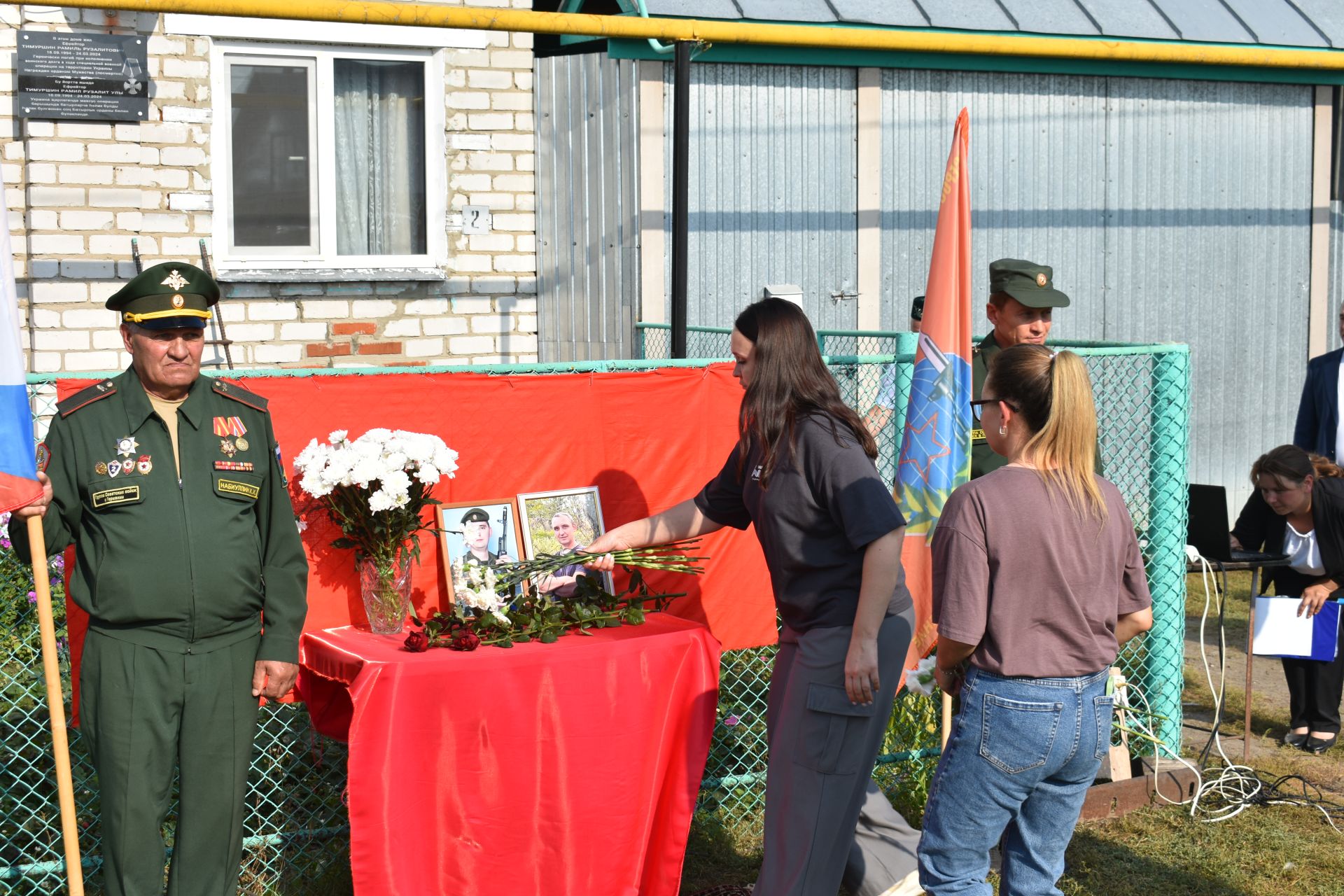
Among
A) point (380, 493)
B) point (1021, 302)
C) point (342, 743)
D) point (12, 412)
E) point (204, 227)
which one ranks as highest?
point (204, 227)

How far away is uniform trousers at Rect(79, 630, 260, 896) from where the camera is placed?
11.6 feet

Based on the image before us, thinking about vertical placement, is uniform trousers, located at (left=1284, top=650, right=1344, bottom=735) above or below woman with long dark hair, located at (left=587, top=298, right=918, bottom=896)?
below

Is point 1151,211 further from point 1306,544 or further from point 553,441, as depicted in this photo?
point 553,441

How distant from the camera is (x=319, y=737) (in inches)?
213

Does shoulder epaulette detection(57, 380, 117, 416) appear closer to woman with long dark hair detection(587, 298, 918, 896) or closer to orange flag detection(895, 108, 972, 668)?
woman with long dark hair detection(587, 298, 918, 896)

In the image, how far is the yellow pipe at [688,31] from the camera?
474 cm

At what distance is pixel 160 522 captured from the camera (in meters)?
3.60

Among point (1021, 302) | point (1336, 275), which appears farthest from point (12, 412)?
point (1336, 275)

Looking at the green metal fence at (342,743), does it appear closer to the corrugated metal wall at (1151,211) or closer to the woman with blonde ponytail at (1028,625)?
the woman with blonde ponytail at (1028,625)

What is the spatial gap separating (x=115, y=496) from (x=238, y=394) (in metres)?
0.47

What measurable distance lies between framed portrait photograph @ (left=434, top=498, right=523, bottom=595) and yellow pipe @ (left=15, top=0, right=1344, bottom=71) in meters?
1.80

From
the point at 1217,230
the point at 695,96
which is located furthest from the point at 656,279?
the point at 1217,230

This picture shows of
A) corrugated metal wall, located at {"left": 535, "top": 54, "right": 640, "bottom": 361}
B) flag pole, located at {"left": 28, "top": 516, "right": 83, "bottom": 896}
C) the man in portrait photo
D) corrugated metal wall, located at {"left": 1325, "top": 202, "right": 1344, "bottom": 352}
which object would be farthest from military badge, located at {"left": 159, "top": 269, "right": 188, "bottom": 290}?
corrugated metal wall, located at {"left": 1325, "top": 202, "right": 1344, "bottom": 352}

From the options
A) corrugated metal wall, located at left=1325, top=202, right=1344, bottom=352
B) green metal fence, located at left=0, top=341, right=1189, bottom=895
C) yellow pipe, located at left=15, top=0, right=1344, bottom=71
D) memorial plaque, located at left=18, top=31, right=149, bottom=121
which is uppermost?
memorial plaque, located at left=18, top=31, right=149, bottom=121
